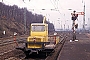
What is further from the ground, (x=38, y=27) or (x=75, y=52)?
(x=38, y=27)

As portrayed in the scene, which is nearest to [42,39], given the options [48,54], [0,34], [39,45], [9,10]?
[39,45]

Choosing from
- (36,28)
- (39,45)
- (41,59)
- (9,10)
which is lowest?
(41,59)

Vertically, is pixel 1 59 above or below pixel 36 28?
below

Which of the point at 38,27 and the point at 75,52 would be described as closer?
the point at 38,27

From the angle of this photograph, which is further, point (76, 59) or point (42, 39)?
point (42, 39)

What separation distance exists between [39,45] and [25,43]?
1160 mm

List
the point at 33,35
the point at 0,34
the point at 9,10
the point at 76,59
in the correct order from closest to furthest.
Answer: the point at 76,59, the point at 33,35, the point at 0,34, the point at 9,10

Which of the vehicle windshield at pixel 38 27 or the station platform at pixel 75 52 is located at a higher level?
the vehicle windshield at pixel 38 27

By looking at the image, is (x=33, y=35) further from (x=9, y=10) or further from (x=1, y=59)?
(x=9, y=10)

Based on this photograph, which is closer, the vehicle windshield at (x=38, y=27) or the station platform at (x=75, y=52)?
the station platform at (x=75, y=52)

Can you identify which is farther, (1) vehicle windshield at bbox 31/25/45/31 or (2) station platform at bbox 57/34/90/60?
(1) vehicle windshield at bbox 31/25/45/31

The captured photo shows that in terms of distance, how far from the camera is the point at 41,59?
19438 mm

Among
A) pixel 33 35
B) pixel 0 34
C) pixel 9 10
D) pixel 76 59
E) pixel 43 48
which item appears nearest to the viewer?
pixel 76 59

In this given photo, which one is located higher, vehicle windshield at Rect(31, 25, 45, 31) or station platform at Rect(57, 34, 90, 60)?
vehicle windshield at Rect(31, 25, 45, 31)
